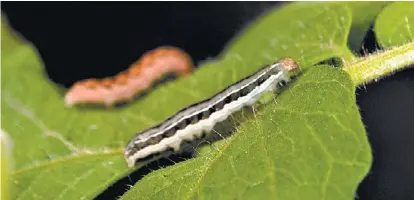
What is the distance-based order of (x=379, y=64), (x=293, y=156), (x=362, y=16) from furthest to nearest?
(x=362, y=16), (x=379, y=64), (x=293, y=156)

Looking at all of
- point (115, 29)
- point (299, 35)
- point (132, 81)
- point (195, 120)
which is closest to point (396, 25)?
point (299, 35)

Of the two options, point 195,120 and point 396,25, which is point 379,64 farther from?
point 195,120

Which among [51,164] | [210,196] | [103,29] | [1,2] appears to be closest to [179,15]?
[103,29]

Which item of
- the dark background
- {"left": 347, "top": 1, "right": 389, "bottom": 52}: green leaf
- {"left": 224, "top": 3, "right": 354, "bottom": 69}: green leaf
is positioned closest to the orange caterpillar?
the dark background

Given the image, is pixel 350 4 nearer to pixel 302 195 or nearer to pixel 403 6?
pixel 403 6

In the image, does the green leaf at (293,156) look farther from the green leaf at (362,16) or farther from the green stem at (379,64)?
the green leaf at (362,16)

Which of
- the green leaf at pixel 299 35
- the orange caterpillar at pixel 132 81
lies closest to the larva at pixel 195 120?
the green leaf at pixel 299 35
